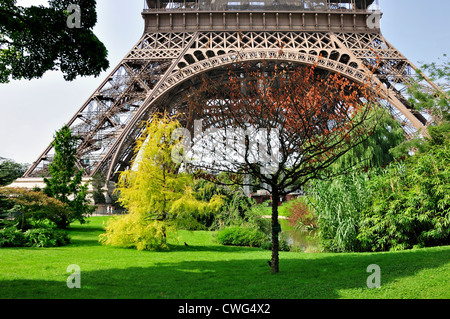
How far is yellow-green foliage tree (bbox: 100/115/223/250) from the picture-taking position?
10719 millimetres

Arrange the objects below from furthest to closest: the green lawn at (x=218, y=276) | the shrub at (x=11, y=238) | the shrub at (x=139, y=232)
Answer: the shrub at (x=139, y=232), the shrub at (x=11, y=238), the green lawn at (x=218, y=276)

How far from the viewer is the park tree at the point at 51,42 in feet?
21.4

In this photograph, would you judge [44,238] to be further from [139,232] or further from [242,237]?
[242,237]

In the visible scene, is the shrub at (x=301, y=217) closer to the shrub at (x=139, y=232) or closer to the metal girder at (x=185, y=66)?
the shrub at (x=139, y=232)

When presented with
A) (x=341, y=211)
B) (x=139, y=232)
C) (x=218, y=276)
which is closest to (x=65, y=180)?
(x=139, y=232)

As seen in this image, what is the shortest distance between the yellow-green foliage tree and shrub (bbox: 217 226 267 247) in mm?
2433

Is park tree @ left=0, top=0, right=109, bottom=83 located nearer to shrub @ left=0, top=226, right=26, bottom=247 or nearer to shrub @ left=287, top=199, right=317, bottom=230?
shrub @ left=0, top=226, right=26, bottom=247

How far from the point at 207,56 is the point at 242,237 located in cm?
1762

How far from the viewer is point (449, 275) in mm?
5449

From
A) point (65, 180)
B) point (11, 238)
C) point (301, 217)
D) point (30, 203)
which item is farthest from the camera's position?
point (65, 180)

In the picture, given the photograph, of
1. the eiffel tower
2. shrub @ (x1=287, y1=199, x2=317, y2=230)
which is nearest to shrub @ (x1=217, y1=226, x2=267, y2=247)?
Result: shrub @ (x1=287, y1=199, x2=317, y2=230)

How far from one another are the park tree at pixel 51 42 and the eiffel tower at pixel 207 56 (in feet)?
47.2

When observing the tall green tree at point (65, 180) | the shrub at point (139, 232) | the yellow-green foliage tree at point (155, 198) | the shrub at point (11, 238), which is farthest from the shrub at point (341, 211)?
the tall green tree at point (65, 180)

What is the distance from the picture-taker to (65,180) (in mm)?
16750
